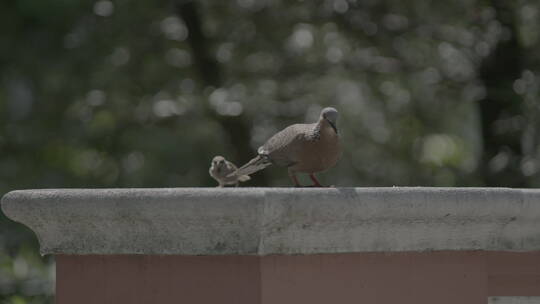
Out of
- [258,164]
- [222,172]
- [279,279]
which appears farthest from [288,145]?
[222,172]

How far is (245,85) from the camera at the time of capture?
1115 centimetres

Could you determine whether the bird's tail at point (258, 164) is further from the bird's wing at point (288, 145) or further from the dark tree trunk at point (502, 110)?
the dark tree trunk at point (502, 110)

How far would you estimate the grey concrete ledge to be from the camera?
2828 millimetres

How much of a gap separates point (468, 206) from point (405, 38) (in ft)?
27.5

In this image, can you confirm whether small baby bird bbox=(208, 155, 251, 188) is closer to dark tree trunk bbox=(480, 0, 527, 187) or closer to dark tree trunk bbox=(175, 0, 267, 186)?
dark tree trunk bbox=(480, 0, 527, 187)

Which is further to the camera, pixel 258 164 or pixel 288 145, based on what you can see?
pixel 258 164

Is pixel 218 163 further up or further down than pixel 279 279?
further up

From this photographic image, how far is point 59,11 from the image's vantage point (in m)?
9.01

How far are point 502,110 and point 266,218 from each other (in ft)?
27.5

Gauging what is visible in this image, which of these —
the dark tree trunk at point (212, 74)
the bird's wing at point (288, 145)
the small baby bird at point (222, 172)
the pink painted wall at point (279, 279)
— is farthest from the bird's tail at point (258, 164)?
the dark tree trunk at point (212, 74)

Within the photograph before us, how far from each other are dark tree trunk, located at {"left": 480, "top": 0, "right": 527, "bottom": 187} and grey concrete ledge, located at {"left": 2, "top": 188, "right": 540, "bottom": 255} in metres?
6.84

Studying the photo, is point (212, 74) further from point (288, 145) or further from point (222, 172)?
point (288, 145)

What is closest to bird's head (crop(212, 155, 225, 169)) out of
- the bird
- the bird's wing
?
the bird's wing

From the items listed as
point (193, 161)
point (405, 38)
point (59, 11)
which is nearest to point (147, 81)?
point (193, 161)
